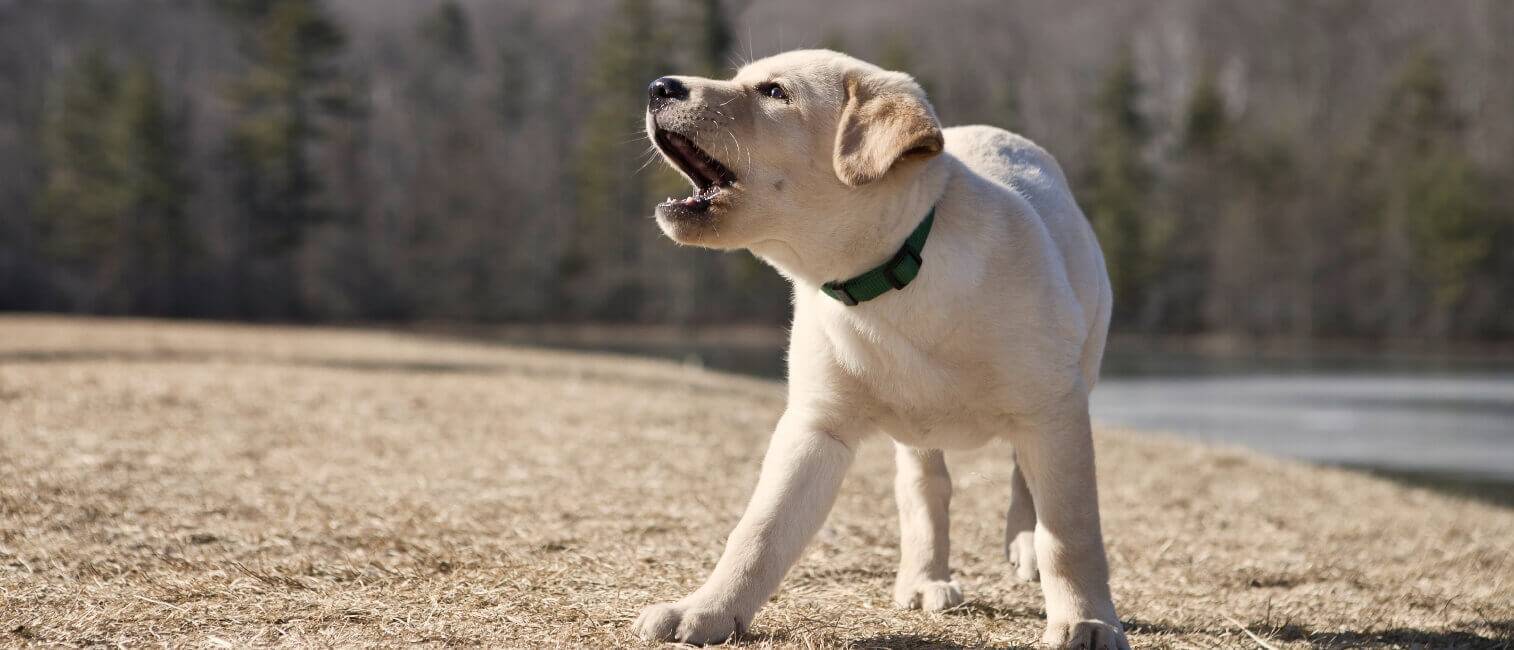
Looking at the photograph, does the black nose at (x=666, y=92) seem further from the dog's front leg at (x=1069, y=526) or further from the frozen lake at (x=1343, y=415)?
the frozen lake at (x=1343, y=415)

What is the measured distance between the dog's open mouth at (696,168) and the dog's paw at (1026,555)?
2.05 m

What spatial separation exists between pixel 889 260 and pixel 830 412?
505 mm

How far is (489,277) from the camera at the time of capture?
160ft

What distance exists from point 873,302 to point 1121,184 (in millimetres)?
44074

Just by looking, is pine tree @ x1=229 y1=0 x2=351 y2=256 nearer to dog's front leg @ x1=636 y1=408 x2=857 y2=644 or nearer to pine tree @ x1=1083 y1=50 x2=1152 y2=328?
pine tree @ x1=1083 y1=50 x2=1152 y2=328

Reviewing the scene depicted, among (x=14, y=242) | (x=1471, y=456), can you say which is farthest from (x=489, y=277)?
(x=1471, y=456)

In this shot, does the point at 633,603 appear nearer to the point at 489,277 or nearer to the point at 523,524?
the point at 523,524

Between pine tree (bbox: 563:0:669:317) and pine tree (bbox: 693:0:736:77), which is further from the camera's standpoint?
pine tree (bbox: 563:0:669:317)

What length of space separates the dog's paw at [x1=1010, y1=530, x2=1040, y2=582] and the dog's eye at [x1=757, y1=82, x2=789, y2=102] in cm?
210

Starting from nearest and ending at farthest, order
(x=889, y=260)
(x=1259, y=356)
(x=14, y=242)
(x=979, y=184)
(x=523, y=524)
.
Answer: (x=889, y=260) → (x=979, y=184) → (x=523, y=524) → (x=1259, y=356) → (x=14, y=242)

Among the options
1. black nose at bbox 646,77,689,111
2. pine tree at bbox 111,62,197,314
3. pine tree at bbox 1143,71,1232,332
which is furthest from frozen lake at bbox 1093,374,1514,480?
pine tree at bbox 111,62,197,314

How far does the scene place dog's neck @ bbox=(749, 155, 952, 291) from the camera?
10.6 feet

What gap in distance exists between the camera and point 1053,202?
4.24 m

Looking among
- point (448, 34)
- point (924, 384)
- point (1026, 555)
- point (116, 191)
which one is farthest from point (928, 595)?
point (448, 34)
